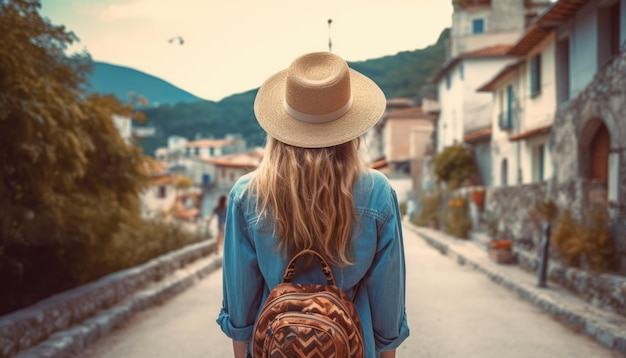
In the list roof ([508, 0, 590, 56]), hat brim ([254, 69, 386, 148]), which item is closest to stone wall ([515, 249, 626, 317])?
hat brim ([254, 69, 386, 148])

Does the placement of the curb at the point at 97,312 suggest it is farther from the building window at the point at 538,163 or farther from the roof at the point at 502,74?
the roof at the point at 502,74

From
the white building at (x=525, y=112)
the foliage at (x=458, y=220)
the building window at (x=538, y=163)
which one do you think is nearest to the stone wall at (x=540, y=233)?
the foliage at (x=458, y=220)

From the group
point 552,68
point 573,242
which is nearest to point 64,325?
point 573,242

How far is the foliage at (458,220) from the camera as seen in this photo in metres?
18.8

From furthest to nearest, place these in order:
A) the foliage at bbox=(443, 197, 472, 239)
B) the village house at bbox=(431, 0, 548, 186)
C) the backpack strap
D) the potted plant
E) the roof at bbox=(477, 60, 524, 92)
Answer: the village house at bbox=(431, 0, 548, 186) < the roof at bbox=(477, 60, 524, 92) < the foliage at bbox=(443, 197, 472, 239) < the potted plant < the backpack strap

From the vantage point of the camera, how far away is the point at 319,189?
79.5 inches

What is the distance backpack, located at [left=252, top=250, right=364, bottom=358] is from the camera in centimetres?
183

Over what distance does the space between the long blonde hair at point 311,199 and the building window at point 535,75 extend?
58.4 feet

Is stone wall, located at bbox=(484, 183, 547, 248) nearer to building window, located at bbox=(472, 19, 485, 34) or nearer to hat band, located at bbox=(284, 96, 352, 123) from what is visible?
hat band, located at bbox=(284, 96, 352, 123)

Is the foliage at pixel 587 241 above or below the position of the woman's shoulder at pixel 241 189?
below

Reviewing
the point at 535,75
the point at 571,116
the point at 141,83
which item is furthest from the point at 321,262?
the point at 535,75

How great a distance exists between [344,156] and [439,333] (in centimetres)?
484

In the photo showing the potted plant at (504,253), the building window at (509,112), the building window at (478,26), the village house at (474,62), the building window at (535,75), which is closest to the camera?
the potted plant at (504,253)

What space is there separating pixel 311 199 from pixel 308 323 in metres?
0.40
